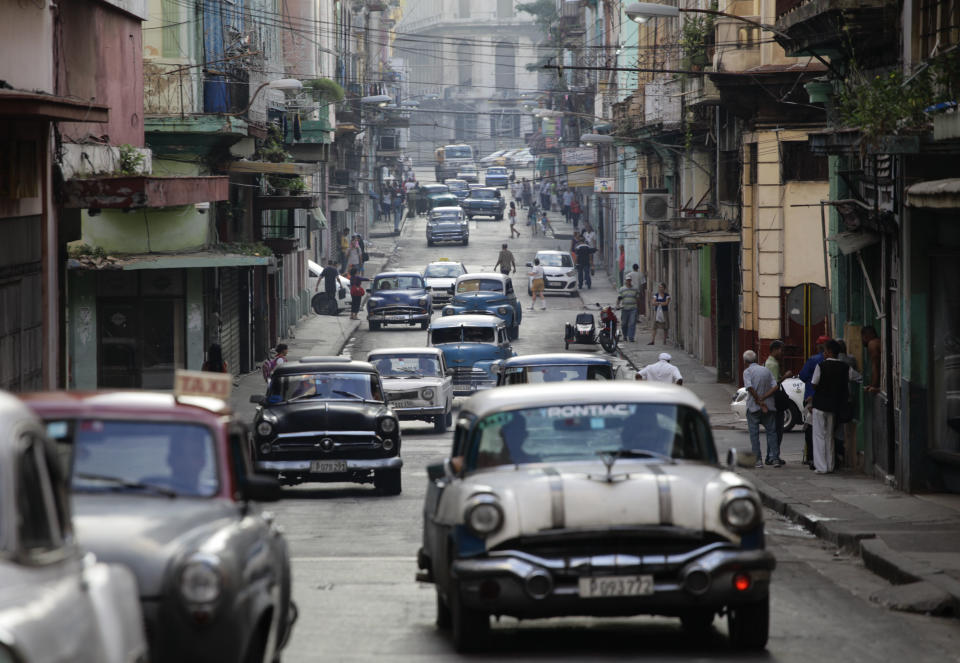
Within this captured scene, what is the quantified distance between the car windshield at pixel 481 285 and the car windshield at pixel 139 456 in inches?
1619

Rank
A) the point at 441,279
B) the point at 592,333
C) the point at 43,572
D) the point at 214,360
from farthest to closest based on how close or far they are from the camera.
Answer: the point at 441,279, the point at 592,333, the point at 214,360, the point at 43,572

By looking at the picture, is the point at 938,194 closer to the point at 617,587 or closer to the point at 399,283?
the point at 617,587

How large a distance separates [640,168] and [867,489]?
38992 millimetres

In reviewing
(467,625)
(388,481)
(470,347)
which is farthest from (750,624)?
(470,347)

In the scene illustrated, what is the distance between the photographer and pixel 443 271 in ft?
198

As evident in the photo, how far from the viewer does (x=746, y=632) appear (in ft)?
31.4

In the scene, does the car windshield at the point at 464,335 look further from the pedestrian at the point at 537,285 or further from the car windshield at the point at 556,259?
the car windshield at the point at 556,259

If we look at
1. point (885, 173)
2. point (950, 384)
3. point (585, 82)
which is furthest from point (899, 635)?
point (585, 82)

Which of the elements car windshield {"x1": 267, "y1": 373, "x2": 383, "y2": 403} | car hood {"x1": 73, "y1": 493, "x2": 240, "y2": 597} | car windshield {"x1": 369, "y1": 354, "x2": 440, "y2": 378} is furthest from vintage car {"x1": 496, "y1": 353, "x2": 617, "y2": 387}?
car hood {"x1": 73, "y1": 493, "x2": 240, "y2": 597}

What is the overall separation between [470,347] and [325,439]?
1628cm

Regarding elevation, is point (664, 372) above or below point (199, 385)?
below

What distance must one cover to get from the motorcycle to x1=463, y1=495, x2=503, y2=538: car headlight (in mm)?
35421

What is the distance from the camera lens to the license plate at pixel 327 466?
2027cm

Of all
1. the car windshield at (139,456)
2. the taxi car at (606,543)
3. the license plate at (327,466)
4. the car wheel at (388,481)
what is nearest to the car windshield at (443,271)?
the car wheel at (388,481)
